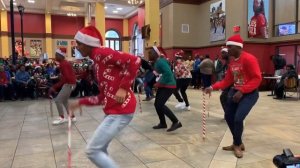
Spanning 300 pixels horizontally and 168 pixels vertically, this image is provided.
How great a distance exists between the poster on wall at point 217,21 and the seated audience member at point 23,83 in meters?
9.78

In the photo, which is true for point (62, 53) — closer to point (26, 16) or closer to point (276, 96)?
point (276, 96)

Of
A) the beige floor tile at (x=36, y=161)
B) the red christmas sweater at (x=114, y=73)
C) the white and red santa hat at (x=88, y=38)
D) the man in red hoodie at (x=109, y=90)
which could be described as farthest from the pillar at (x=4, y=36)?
the red christmas sweater at (x=114, y=73)

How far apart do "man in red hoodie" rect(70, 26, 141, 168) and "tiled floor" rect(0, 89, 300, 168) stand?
A: 1.51 metres

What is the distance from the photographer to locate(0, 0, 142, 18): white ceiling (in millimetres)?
23578

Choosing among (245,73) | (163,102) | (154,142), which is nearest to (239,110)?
(245,73)

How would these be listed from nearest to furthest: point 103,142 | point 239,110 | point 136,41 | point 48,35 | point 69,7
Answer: point 103,142
point 239,110
point 69,7
point 48,35
point 136,41

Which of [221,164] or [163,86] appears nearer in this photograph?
[221,164]

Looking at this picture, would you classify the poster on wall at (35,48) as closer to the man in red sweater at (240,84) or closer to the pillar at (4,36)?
the pillar at (4,36)

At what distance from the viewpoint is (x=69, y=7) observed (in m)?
25.5

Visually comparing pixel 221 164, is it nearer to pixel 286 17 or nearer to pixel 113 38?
pixel 286 17

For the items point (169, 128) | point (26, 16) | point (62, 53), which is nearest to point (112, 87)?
point (169, 128)

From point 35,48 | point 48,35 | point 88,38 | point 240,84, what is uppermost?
point 48,35

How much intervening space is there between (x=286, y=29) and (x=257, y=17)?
4.75 feet

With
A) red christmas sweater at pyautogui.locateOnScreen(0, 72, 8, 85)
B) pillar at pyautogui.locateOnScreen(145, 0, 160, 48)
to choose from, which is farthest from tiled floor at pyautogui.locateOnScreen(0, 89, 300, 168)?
pillar at pyautogui.locateOnScreen(145, 0, 160, 48)
